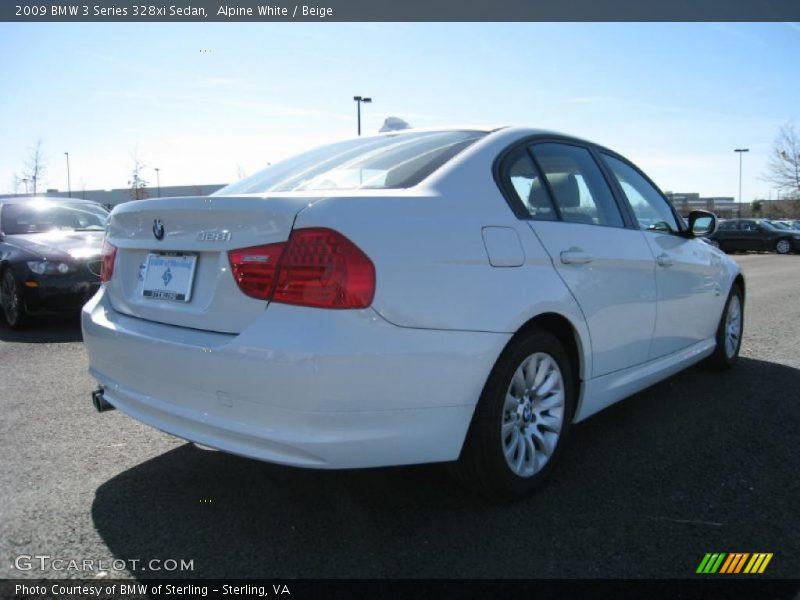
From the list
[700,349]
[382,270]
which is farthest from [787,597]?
[700,349]

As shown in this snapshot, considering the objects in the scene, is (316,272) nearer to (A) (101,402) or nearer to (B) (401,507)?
(B) (401,507)

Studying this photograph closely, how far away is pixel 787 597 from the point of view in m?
2.08

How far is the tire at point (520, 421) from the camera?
8.04ft

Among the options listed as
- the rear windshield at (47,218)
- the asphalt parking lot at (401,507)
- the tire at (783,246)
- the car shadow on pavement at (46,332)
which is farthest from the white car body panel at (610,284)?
the tire at (783,246)

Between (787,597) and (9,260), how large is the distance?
7.38 metres

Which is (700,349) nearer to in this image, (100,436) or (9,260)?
(100,436)

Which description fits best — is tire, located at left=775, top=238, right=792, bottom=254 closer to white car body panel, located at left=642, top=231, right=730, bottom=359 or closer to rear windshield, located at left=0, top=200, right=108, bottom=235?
white car body panel, located at left=642, top=231, right=730, bottom=359

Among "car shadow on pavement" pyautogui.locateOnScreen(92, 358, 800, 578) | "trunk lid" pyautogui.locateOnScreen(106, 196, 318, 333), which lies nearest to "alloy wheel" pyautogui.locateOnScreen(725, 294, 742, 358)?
"car shadow on pavement" pyautogui.locateOnScreen(92, 358, 800, 578)

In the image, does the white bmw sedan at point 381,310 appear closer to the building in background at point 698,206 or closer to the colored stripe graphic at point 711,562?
the colored stripe graphic at point 711,562

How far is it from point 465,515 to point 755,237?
2895 centimetres

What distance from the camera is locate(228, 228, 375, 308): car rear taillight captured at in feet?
6.83

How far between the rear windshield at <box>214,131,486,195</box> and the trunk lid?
428 millimetres

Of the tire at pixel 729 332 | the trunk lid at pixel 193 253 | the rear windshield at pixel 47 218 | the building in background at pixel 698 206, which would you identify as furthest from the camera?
the building in background at pixel 698 206

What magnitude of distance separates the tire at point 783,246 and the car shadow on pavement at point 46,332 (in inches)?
1074
